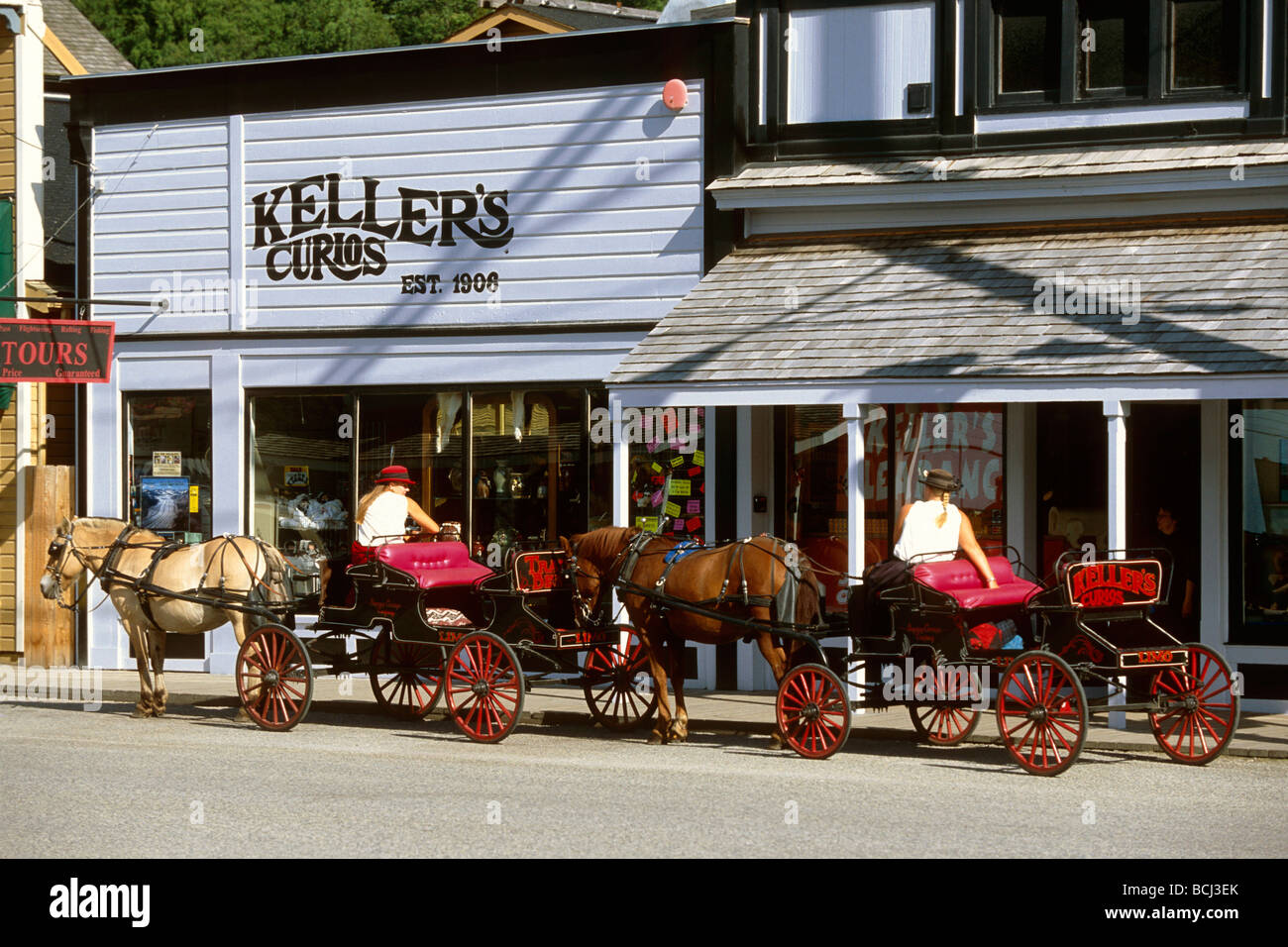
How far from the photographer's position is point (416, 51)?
17281mm

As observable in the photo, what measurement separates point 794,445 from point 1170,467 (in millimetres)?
3561

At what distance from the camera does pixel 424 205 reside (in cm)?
1734

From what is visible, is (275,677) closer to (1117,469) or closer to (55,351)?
(55,351)

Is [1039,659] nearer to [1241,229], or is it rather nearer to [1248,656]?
[1248,656]

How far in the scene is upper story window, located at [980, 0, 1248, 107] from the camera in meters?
14.7

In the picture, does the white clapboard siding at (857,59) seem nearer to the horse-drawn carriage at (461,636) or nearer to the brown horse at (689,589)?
the brown horse at (689,589)

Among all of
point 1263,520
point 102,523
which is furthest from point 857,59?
point 102,523

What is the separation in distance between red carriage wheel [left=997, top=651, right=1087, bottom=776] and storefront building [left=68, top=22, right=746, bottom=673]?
558 centimetres

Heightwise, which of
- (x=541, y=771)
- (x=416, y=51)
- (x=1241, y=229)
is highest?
(x=416, y=51)

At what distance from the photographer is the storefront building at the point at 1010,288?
44.7ft

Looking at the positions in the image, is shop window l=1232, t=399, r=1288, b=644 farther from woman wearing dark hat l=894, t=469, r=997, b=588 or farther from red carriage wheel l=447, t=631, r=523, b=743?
red carriage wheel l=447, t=631, r=523, b=743

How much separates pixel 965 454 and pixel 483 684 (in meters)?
5.62
